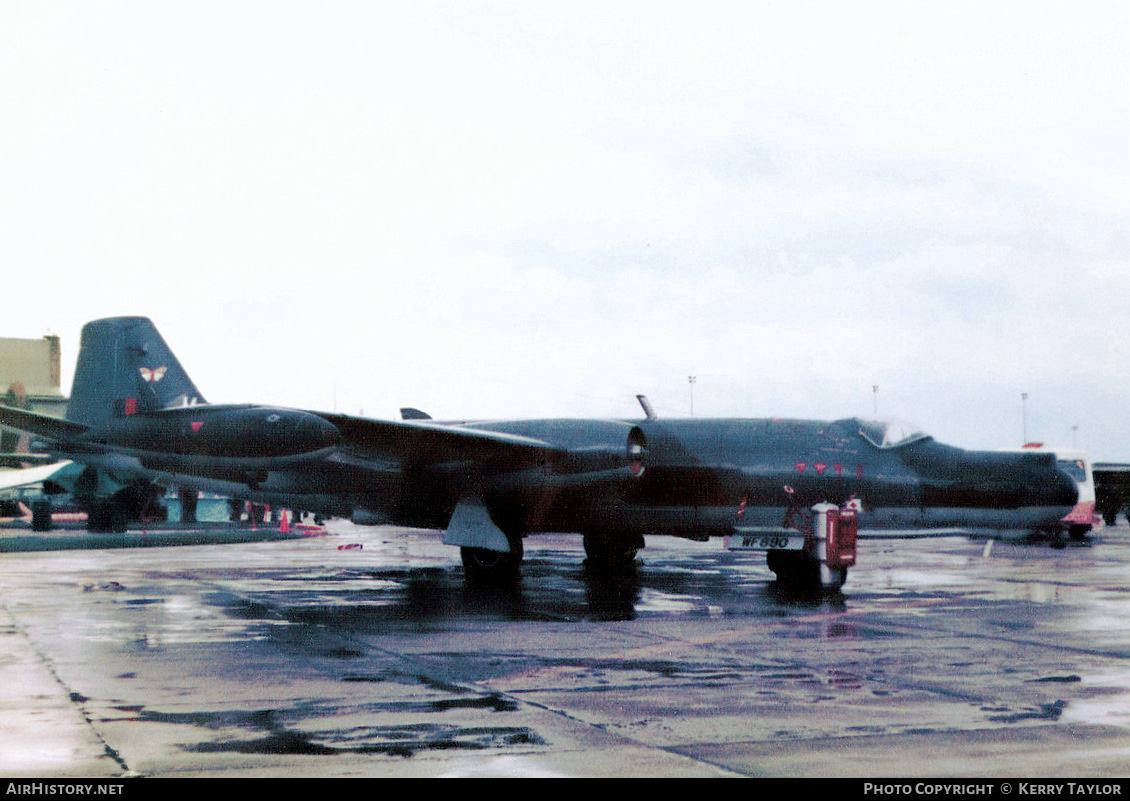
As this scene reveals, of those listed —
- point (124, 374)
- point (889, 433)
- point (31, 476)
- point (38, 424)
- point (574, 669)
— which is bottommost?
point (574, 669)

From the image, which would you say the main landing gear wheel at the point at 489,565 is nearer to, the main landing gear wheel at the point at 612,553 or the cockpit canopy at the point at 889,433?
the main landing gear wheel at the point at 612,553

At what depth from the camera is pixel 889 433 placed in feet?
65.9

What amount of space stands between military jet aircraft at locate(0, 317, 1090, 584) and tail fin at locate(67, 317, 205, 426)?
4.06 meters

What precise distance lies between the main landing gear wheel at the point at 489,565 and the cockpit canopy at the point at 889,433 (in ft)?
22.9

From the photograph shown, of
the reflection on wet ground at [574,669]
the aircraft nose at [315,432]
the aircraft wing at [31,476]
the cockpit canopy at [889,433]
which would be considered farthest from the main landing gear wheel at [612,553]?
the aircraft wing at [31,476]

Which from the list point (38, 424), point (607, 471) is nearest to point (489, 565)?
point (607, 471)

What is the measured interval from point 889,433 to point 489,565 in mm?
7847

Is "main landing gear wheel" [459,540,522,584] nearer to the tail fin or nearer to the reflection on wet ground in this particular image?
the reflection on wet ground

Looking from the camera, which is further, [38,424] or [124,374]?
[124,374]

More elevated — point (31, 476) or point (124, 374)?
point (124, 374)

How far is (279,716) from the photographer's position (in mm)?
8531

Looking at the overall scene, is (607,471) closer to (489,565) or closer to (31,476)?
(489,565)

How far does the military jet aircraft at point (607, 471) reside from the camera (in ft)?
62.8
